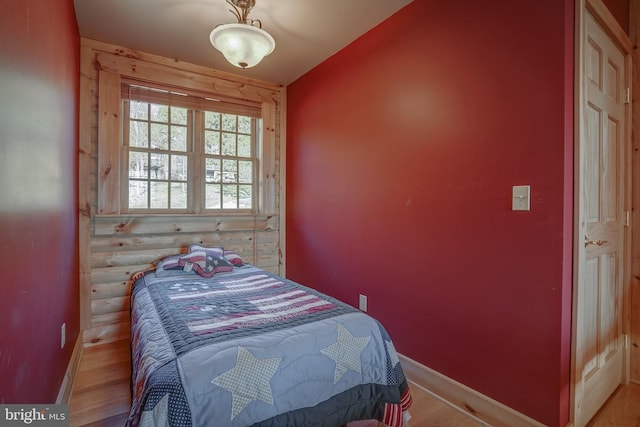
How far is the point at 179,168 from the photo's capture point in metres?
3.21

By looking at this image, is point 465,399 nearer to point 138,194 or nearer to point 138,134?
point 138,194

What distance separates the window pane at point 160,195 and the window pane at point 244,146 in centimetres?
86

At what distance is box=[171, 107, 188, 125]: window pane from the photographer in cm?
318

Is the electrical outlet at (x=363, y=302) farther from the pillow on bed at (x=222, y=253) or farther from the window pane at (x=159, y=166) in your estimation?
the window pane at (x=159, y=166)

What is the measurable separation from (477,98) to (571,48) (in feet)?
1.47

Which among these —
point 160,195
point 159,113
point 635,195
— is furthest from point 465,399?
point 159,113

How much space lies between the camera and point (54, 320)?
1.69m

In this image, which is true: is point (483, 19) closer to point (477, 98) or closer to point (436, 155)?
point (477, 98)

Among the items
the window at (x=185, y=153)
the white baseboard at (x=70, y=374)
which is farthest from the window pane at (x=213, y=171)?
the white baseboard at (x=70, y=374)

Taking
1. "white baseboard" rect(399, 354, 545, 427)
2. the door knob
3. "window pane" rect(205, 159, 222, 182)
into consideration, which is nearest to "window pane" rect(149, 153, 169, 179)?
"window pane" rect(205, 159, 222, 182)

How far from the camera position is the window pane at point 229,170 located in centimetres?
345

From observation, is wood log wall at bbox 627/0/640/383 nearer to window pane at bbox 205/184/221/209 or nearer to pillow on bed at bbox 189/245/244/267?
pillow on bed at bbox 189/245/244/267

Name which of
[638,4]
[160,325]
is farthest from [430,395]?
[638,4]

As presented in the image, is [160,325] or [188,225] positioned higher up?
[188,225]
